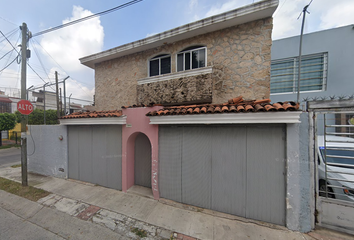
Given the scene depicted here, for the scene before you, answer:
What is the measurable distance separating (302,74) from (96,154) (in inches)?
527

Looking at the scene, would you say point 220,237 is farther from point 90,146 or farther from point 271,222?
point 90,146

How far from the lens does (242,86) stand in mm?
4727

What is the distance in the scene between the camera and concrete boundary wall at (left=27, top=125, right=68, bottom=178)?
5.62 meters

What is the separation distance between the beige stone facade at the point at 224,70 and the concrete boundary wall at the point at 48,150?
405cm

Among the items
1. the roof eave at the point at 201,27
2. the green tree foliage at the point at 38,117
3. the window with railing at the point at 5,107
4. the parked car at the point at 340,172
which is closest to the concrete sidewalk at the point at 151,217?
the parked car at the point at 340,172

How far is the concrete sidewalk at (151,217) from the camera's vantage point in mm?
2850

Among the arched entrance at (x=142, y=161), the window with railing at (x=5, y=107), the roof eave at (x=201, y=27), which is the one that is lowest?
the arched entrance at (x=142, y=161)

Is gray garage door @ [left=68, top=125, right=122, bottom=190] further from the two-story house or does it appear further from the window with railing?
the window with railing

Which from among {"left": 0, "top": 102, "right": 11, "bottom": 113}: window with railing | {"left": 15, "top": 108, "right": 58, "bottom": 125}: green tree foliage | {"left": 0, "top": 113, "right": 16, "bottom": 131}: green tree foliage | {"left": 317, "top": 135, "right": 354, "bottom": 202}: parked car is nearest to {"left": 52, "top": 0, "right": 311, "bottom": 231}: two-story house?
{"left": 317, "top": 135, "right": 354, "bottom": 202}: parked car

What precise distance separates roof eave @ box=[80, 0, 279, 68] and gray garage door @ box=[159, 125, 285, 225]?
400cm

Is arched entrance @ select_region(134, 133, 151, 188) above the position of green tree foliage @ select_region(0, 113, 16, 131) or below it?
below

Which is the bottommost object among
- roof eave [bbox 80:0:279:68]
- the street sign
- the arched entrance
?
the arched entrance

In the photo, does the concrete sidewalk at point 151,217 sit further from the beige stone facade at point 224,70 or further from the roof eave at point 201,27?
the roof eave at point 201,27

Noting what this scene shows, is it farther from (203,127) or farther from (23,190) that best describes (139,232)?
(23,190)
